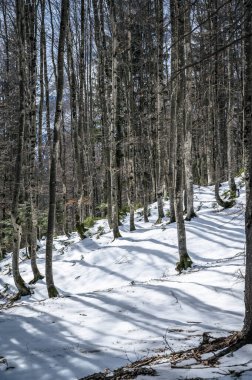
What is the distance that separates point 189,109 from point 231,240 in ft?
15.4

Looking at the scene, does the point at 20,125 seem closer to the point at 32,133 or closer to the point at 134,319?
the point at 32,133

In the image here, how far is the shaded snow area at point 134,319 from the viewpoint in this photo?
153 inches

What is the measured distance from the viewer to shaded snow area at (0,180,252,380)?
389 centimetres

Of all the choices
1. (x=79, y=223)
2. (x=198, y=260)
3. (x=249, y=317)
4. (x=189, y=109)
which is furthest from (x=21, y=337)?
(x=79, y=223)

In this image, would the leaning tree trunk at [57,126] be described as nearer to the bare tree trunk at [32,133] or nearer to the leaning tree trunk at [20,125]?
the leaning tree trunk at [20,125]

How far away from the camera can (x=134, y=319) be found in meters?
5.34

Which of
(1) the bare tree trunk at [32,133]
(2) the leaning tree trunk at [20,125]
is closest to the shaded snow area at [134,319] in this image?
(1) the bare tree trunk at [32,133]

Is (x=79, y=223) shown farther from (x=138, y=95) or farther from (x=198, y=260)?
(x=138, y=95)

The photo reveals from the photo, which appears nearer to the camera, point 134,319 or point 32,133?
point 134,319

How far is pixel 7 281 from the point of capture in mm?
13211

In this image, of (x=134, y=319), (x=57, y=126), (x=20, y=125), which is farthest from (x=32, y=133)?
(x=134, y=319)

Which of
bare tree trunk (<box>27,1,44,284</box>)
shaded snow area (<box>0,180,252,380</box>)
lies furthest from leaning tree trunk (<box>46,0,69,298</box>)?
bare tree trunk (<box>27,1,44,284</box>)

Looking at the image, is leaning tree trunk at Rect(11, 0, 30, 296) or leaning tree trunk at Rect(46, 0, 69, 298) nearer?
leaning tree trunk at Rect(46, 0, 69, 298)

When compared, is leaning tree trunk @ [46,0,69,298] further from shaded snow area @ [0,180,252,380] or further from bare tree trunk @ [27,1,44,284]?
bare tree trunk @ [27,1,44,284]
